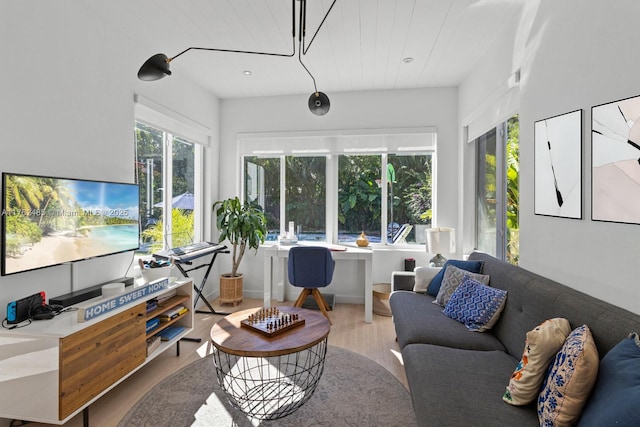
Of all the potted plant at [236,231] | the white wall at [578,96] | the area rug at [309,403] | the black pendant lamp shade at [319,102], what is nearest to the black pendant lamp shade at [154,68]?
the black pendant lamp shade at [319,102]

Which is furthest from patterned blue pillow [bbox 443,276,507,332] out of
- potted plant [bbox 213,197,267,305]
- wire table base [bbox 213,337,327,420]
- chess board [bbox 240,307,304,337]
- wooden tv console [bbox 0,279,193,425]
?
potted plant [bbox 213,197,267,305]

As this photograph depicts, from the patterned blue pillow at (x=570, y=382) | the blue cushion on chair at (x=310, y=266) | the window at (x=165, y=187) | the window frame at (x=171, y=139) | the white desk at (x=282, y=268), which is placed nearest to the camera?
the patterned blue pillow at (x=570, y=382)

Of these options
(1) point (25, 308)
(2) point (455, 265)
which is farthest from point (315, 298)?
(1) point (25, 308)

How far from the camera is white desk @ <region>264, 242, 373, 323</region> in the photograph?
3.72 m

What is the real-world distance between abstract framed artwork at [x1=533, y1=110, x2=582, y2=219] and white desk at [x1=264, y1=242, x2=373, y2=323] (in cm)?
193

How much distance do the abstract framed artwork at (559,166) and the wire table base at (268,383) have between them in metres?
1.66

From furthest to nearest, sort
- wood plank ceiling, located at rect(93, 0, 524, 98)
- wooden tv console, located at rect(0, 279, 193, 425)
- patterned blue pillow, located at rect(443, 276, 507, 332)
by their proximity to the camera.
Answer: wood plank ceiling, located at rect(93, 0, 524, 98)
patterned blue pillow, located at rect(443, 276, 507, 332)
wooden tv console, located at rect(0, 279, 193, 425)

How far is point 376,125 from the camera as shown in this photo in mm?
4312

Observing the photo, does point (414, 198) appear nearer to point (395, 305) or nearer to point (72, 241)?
point (395, 305)

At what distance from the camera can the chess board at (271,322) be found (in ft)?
6.70

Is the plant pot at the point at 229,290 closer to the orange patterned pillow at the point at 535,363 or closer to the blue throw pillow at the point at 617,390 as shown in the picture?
the orange patterned pillow at the point at 535,363

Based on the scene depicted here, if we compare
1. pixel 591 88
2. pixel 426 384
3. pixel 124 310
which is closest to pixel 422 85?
pixel 591 88

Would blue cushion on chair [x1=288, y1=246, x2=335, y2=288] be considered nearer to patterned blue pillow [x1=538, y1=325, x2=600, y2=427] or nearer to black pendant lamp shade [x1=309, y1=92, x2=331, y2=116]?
black pendant lamp shade [x1=309, y1=92, x2=331, y2=116]

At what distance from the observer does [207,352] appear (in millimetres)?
2938
